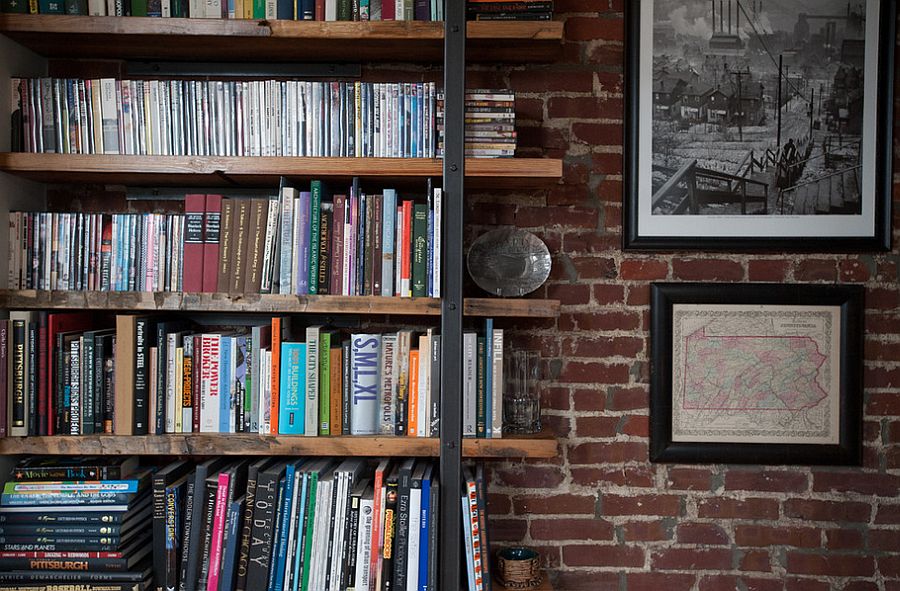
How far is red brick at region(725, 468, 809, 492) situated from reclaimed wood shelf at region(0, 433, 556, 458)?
0.62 metres

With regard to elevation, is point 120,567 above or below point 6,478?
below

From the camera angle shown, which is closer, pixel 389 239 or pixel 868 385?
pixel 389 239

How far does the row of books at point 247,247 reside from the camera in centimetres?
167

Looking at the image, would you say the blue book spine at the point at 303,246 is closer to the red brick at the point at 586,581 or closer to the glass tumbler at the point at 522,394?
the glass tumbler at the point at 522,394

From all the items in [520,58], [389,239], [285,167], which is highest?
[520,58]

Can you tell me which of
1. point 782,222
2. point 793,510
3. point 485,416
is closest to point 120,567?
point 485,416

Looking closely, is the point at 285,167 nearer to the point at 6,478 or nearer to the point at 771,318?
the point at 6,478

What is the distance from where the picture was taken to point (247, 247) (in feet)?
5.57

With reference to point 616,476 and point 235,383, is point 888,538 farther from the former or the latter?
point 235,383

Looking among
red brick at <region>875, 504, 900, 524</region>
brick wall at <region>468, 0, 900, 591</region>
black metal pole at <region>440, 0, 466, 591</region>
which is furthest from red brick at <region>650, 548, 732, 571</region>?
black metal pole at <region>440, 0, 466, 591</region>

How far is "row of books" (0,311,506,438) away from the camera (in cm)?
168

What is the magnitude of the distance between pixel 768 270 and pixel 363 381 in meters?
1.18

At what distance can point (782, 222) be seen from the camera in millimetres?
1899

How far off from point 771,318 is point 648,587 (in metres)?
0.84
